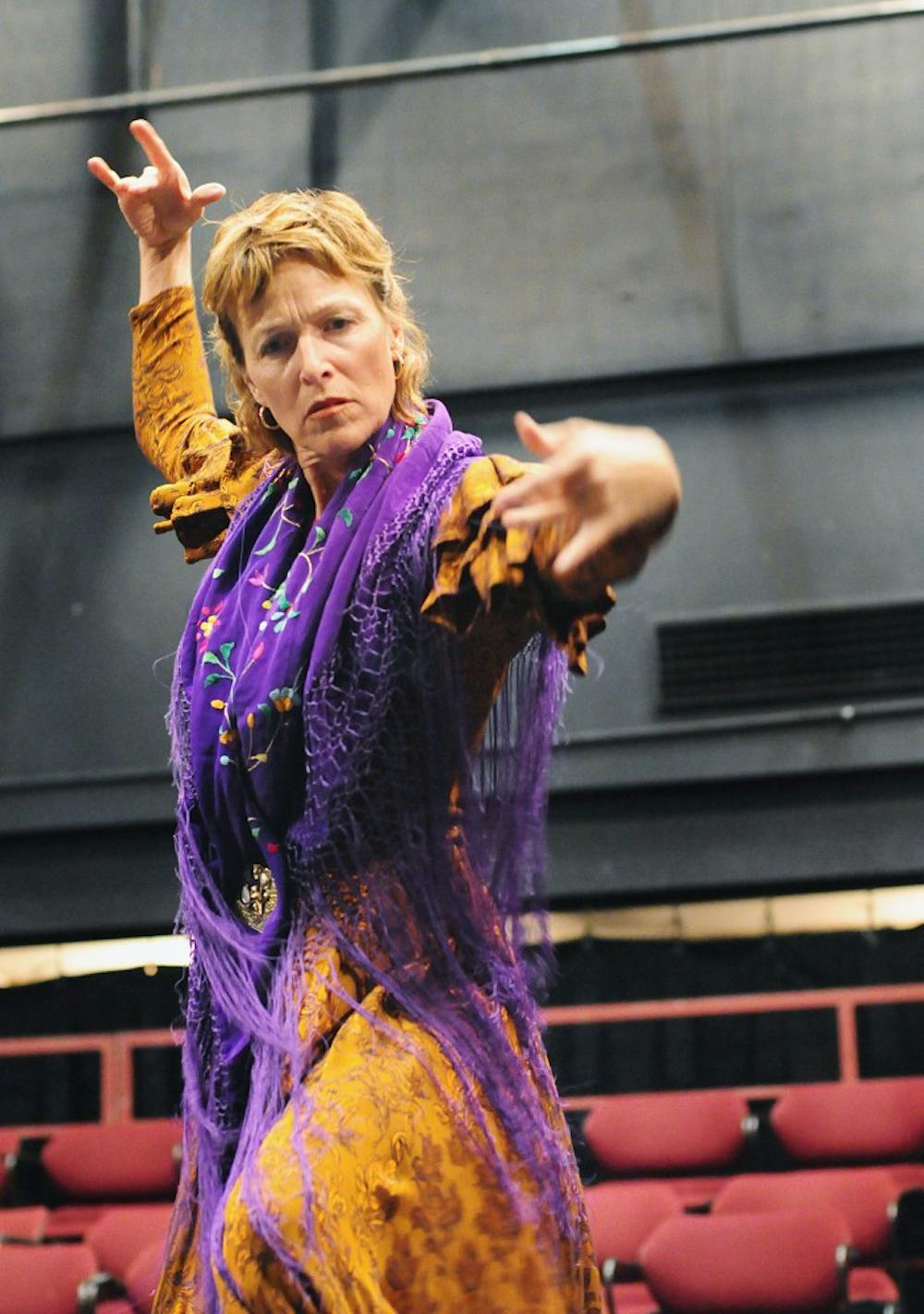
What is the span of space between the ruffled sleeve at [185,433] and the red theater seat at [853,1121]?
2865 mm

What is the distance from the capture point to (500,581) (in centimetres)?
120

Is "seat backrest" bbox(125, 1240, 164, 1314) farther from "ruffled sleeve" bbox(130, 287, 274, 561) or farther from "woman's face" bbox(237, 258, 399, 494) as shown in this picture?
"woman's face" bbox(237, 258, 399, 494)

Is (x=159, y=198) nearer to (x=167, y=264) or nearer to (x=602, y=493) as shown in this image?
(x=167, y=264)

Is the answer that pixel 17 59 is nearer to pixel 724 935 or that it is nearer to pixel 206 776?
pixel 724 935

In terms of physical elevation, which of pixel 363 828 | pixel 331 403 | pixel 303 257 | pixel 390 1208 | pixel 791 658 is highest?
pixel 791 658

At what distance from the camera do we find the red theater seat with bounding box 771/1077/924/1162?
4.16m

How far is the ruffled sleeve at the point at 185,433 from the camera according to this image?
1734 millimetres

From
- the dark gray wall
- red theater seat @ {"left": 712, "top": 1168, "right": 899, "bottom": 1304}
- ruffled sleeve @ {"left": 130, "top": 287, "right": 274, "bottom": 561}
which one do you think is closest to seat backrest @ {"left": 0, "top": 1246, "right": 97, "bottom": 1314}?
the dark gray wall

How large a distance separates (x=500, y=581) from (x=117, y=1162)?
354 centimetres

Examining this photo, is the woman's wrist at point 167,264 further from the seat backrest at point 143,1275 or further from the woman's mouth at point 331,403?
the seat backrest at point 143,1275

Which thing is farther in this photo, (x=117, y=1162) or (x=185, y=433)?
(x=117, y=1162)

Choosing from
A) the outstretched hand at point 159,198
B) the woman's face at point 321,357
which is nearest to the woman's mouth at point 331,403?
the woman's face at point 321,357

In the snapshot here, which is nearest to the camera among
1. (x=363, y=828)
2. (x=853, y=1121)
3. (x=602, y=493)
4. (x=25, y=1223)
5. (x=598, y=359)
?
(x=602, y=493)

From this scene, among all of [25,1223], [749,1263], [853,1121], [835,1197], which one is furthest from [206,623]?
[25,1223]
